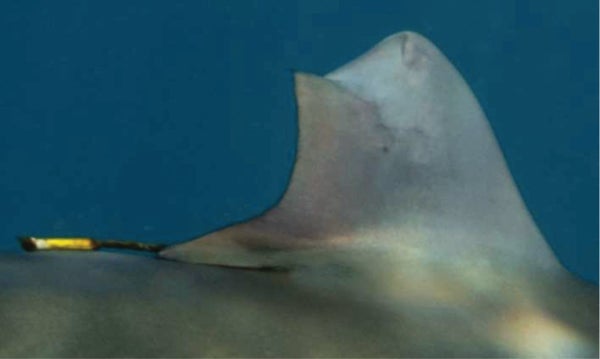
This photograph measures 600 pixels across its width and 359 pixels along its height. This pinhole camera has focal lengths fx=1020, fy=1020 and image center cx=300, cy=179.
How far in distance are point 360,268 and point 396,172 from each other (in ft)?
0.80

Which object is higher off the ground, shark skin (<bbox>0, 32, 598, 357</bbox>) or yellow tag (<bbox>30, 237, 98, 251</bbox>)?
yellow tag (<bbox>30, 237, 98, 251</bbox>)

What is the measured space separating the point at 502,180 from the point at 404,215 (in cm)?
25

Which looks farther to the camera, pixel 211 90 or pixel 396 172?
pixel 211 90

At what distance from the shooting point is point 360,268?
199 centimetres

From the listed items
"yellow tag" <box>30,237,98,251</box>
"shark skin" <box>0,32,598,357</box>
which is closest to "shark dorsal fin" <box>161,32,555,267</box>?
"shark skin" <box>0,32,598,357</box>

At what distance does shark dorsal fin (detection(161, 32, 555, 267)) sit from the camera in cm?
205

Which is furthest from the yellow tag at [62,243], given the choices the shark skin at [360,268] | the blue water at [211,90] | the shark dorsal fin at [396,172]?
the blue water at [211,90]

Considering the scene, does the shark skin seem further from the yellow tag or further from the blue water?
the blue water

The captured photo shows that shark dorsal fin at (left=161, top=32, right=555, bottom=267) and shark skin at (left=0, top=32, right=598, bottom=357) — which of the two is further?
shark dorsal fin at (left=161, top=32, right=555, bottom=267)

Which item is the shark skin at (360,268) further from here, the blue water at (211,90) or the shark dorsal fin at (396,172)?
the blue water at (211,90)

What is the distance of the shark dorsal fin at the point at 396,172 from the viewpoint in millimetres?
2051

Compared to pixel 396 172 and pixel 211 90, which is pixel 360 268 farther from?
pixel 211 90

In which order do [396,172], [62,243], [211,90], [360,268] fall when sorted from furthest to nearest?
[211,90] < [396,172] < [360,268] < [62,243]

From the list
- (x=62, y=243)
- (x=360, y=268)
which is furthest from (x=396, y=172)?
(x=62, y=243)
